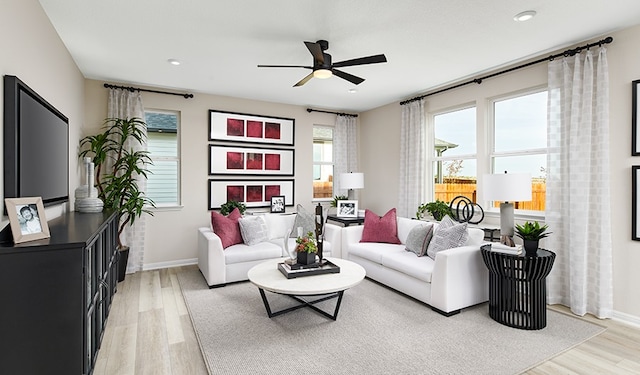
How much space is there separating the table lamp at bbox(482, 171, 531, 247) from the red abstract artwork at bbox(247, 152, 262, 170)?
11.5 feet

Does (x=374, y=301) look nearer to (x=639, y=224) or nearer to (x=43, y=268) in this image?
(x=639, y=224)

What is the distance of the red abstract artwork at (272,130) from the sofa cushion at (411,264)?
2859mm

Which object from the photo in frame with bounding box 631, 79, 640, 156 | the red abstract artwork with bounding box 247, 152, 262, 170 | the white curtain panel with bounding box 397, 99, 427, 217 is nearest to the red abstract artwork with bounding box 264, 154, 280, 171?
the red abstract artwork with bounding box 247, 152, 262, 170

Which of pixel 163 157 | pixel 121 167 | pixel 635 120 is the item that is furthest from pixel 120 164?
pixel 635 120

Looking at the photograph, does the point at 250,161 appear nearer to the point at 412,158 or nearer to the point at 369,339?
the point at 412,158

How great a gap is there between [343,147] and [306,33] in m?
3.41

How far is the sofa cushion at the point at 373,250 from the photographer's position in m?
4.03

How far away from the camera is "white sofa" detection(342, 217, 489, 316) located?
3.17 m

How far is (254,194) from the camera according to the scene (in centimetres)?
558

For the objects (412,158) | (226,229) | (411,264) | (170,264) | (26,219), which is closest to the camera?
(26,219)

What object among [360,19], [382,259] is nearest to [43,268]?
[360,19]

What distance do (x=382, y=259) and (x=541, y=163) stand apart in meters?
2.08

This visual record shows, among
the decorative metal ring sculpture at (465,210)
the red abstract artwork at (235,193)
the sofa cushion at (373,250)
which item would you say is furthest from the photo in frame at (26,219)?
the decorative metal ring sculpture at (465,210)

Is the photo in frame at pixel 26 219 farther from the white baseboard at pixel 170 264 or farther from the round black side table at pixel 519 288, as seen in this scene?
the round black side table at pixel 519 288
